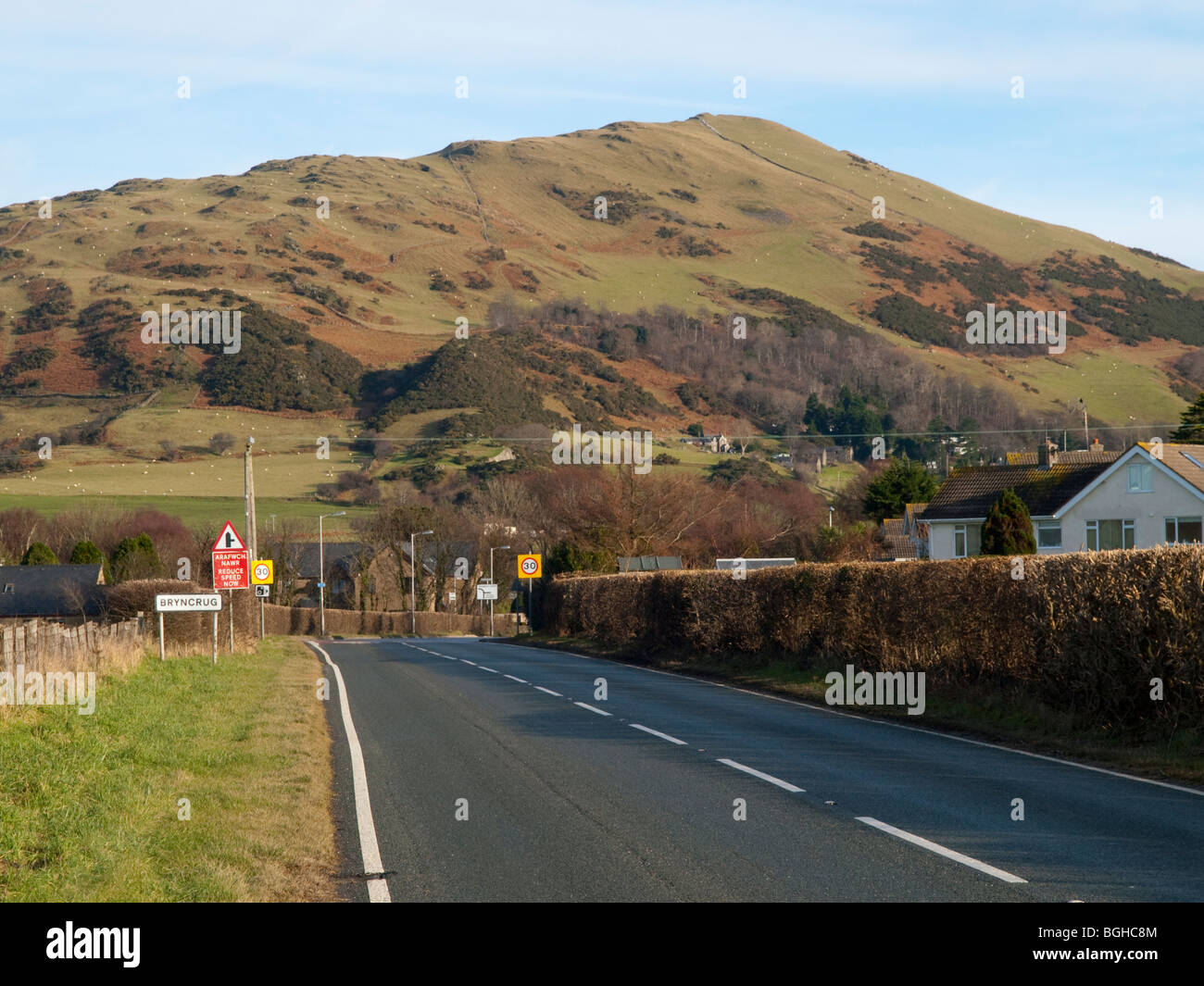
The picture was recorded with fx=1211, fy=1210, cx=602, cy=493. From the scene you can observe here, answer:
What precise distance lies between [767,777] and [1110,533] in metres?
43.8

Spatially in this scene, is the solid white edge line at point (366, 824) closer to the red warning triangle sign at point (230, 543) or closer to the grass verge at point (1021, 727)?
the grass verge at point (1021, 727)

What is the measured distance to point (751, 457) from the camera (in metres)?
120

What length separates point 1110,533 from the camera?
50.9m

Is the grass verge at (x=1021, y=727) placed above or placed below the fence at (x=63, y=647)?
below

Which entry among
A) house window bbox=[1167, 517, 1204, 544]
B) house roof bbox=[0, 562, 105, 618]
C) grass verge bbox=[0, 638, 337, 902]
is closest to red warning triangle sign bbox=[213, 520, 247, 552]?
grass verge bbox=[0, 638, 337, 902]

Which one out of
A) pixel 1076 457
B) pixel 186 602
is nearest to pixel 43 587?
pixel 186 602

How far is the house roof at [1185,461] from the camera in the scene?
155 ft

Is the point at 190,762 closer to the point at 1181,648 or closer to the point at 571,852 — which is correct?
the point at 571,852

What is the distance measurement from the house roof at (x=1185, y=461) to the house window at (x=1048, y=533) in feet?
19.4

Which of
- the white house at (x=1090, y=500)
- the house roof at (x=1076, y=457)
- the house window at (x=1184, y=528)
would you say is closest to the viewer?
the house window at (x=1184, y=528)

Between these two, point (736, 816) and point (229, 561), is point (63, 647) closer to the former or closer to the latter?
point (229, 561)

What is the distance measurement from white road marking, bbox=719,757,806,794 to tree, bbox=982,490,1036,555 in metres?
32.6

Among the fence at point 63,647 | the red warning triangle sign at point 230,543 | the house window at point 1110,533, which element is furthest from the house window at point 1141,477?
the fence at point 63,647

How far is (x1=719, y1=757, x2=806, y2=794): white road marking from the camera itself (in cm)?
1113
